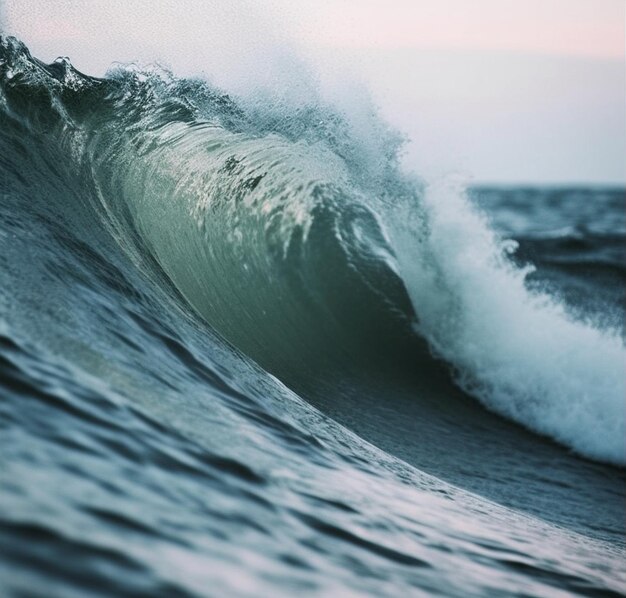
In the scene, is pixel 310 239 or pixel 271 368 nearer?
pixel 271 368

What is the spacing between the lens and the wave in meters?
7.79

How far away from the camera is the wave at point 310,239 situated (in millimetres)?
7785

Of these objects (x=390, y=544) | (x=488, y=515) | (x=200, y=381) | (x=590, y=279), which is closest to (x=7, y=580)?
(x=390, y=544)

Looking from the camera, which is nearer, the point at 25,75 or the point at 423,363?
the point at 25,75

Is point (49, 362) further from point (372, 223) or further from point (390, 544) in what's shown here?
point (372, 223)

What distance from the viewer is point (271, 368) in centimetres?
689

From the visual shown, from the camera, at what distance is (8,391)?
3.08m

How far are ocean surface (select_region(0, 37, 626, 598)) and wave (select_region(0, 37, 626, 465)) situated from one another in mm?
26

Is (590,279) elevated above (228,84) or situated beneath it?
elevated above

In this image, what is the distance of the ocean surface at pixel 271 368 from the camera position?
2.66 m

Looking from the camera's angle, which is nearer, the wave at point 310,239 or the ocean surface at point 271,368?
the ocean surface at point 271,368

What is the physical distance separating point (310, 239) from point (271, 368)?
120 inches

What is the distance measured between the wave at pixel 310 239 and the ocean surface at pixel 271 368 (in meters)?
0.03

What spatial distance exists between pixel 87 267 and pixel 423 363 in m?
4.54
